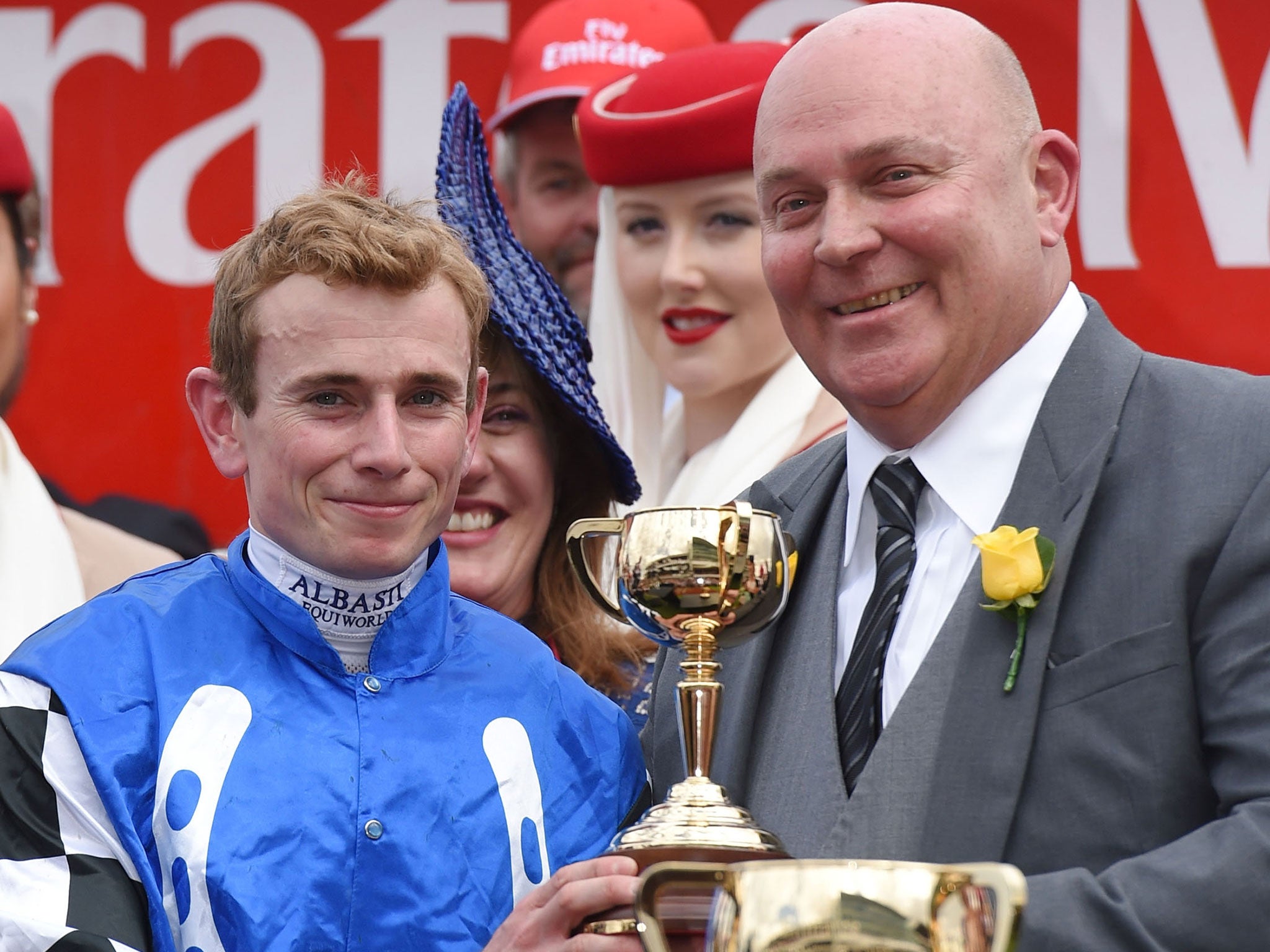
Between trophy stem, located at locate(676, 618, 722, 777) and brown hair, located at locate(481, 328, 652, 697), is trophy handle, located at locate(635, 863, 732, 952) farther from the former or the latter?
brown hair, located at locate(481, 328, 652, 697)

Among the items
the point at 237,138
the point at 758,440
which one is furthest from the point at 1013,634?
the point at 237,138

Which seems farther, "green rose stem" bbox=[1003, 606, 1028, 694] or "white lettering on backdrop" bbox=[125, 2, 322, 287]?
"white lettering on backdrop" bbox=[125, 2, 322, 287]

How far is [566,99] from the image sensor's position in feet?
16.4

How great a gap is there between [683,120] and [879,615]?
1755 mm

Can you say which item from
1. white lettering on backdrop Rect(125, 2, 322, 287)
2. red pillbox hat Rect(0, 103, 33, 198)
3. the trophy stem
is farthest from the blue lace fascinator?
white lettering on backdrop Rect(125, 2, 322, 287)

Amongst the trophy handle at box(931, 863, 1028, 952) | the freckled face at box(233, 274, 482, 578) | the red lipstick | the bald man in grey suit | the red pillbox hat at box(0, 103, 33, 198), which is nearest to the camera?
the trophy handle at box(931, 863, 1028, 952)

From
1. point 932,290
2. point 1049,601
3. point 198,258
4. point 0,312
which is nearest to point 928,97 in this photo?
point 932,290

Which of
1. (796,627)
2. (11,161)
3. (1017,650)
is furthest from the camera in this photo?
(11,161)

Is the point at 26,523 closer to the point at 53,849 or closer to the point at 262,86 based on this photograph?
the point at 262,86

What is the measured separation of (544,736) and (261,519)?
0.54m

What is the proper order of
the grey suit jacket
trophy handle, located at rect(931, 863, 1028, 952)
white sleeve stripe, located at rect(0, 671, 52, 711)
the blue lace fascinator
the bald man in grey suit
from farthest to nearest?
the blue lace fascinator
white sleeve stripe, located at rect(0, 671, 52, 711)
the bald man in grey suit
the grey suit jacket
trophy handle, located at rect(931, 863, 1028, 952)

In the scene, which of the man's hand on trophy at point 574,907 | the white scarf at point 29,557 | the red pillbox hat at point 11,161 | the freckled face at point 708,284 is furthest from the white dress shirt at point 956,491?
the red pillbox hat at point 11,161

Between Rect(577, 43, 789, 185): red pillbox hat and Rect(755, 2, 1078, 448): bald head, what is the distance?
127 cm

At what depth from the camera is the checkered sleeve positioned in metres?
2.37
